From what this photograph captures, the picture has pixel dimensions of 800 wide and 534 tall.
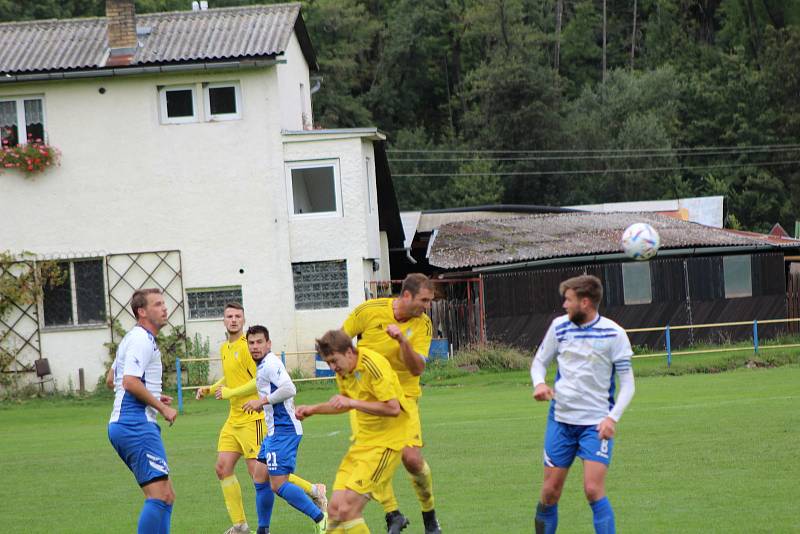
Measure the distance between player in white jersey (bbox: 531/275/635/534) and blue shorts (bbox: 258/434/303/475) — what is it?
2.69 m

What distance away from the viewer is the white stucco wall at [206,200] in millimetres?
31688

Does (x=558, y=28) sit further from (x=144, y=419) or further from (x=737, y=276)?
(x=144, y=419)

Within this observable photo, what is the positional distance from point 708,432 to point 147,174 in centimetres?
2032

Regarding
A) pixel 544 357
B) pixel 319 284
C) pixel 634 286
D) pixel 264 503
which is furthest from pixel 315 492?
pixel 634 286

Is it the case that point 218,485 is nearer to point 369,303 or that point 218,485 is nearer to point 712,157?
→ point 369,303

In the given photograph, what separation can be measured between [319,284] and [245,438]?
21.2m

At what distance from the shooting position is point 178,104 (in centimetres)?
3209

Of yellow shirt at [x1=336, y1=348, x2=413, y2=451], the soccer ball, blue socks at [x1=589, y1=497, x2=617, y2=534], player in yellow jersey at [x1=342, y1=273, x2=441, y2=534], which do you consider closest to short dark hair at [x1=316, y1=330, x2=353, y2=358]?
yellow shirt at [x1=336, y1=348, x2=413, y2=451]

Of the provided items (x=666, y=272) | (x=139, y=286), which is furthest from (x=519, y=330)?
(x=139, y=286)

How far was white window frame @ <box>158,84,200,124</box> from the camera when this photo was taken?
104ft

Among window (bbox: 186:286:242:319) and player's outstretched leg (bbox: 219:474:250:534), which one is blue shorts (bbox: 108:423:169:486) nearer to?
player's outstretched leg (bbox: 219:474:250:534)

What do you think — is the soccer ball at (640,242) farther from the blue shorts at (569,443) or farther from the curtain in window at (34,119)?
the curtain in window at (34,119)

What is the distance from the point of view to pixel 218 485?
13.8 meters

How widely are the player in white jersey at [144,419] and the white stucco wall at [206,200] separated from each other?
73.9 ft
